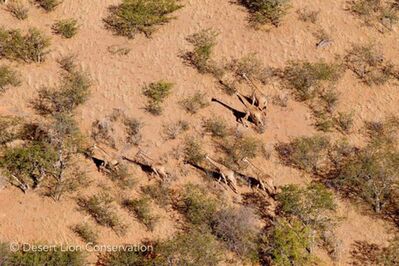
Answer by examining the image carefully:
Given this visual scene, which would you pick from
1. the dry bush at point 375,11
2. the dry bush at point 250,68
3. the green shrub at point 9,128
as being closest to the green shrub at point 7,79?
the green shrub at point 9,128

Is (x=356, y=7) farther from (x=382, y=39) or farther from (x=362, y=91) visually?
(x=362, y=91)

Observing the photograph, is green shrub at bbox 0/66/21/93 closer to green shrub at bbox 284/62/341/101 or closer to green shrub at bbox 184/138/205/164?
green shrub at bbox 184/138/205/164

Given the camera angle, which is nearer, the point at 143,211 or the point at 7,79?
the point at 143,211

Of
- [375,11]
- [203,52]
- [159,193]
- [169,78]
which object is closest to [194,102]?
[169,78]

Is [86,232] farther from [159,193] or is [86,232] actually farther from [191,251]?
[191,251]

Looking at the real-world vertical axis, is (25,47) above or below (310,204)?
above

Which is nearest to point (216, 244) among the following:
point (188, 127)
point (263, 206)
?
point (263, 206)
